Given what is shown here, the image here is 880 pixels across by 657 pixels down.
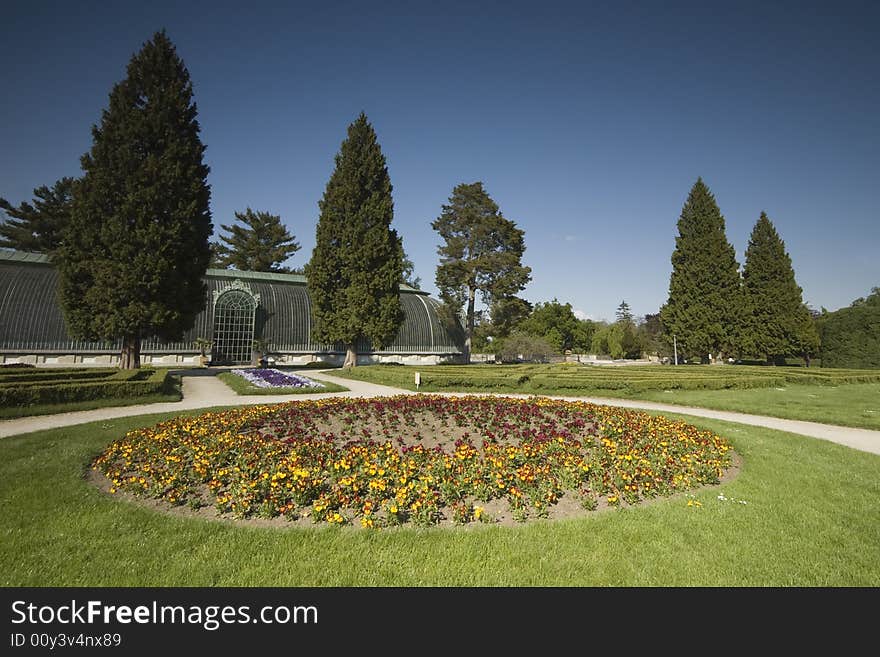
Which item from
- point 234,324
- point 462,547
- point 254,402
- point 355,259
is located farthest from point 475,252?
point 462,547

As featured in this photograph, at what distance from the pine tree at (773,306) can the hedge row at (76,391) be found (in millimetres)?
48664

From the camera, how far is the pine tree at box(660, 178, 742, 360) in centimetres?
4219

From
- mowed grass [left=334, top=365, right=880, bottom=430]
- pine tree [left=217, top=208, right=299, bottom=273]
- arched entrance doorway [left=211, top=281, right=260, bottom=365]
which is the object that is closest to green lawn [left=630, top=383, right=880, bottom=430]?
mowed grass [left=334, top=365, right=880, bottom=430]

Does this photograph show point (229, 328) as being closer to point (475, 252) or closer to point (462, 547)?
point (475, 252)

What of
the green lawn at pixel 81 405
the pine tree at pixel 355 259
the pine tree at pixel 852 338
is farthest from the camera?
the pine tree at pixel 852 338

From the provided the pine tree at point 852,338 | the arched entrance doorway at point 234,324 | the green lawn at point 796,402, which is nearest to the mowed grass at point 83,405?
the green lawn at point 796,402

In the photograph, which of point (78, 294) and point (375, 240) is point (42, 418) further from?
point (375, 240)

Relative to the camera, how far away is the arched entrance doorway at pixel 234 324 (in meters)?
35.9

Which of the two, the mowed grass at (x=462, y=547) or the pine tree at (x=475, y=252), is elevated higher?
the pine tree at (x=475, y=252)

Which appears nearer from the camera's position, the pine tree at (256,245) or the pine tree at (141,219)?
the pine tree at (141,219)

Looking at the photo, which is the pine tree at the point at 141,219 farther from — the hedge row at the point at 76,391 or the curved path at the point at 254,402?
the hedge row at the point at 76,391

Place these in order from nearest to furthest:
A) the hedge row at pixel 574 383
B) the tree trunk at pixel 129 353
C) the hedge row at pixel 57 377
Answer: the hedge row at pixel 57 377
the hedge row at pixel 574 383
the tree trunk at pixel 129 353

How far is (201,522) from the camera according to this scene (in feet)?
16.2

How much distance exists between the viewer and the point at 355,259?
3167 centimetres
